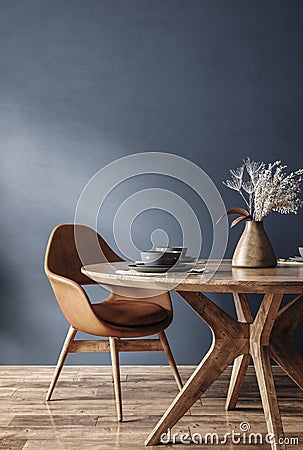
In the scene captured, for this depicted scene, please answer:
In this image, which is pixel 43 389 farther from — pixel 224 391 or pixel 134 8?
pixel 134 8

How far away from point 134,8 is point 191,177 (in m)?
1.05

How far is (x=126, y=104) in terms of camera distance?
3629 millimetres

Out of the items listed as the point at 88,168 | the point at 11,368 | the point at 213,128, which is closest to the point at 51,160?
the point at 88,168

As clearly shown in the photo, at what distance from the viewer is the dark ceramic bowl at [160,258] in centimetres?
228

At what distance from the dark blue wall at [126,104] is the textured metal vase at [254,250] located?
1.06 m

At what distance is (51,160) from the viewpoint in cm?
361

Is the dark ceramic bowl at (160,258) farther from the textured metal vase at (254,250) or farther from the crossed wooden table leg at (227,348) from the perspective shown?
the textured metal vase at (254,250)

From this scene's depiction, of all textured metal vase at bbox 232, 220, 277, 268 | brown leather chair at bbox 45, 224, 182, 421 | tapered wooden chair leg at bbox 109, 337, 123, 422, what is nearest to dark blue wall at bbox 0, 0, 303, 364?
brown leather chair at bbox 45, 224, 182, 421

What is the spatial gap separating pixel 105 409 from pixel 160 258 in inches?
36.0

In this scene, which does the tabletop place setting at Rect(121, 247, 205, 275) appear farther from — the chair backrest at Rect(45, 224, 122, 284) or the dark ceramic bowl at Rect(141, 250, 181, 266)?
the chair backrest at Rect(45, 224, 122, 284)

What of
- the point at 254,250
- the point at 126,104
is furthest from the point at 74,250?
the point at 254,250

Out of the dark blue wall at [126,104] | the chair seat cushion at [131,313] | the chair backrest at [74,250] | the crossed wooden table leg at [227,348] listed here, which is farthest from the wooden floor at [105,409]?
the chair backrest at [74,250]

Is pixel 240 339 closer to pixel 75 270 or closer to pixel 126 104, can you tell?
pixel 75 270

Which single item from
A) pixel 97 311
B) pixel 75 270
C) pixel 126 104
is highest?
pixel 126 104
